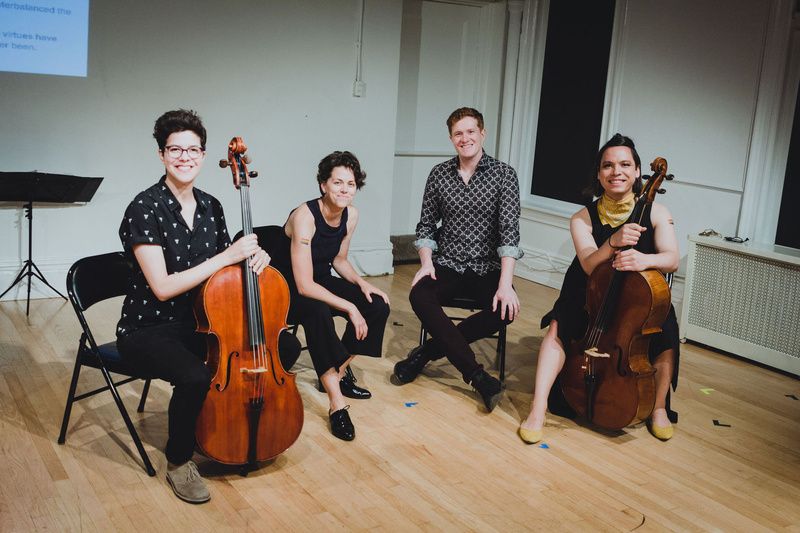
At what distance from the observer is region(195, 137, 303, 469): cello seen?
261 centimetres

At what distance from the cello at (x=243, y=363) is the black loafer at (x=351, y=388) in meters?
0.91

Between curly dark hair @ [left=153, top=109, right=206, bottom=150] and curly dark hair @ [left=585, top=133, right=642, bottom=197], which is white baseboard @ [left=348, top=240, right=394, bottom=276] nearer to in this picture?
curly dark hair @ [left=585, top=133, right=642, bottom=197]

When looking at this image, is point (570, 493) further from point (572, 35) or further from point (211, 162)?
point (572, 35)

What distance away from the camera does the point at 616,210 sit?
339cm

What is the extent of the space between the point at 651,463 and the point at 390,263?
3.24 meters

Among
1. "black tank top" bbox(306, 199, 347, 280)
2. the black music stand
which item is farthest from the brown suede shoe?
the black music stand

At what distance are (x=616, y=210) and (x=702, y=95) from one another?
205 centimetres

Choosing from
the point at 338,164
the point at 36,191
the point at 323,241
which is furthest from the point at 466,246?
the point at 36,191

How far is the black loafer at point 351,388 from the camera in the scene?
11.9 ft

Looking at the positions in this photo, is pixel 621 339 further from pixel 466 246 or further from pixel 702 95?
pixel 702 95

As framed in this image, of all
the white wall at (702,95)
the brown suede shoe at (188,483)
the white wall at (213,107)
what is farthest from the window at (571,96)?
the brown suede shoe at (188,483)

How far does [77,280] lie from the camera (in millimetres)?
2807

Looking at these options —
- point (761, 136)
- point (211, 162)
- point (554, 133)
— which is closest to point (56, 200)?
point (211, 162)

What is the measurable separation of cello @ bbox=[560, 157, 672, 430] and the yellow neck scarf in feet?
0.38
